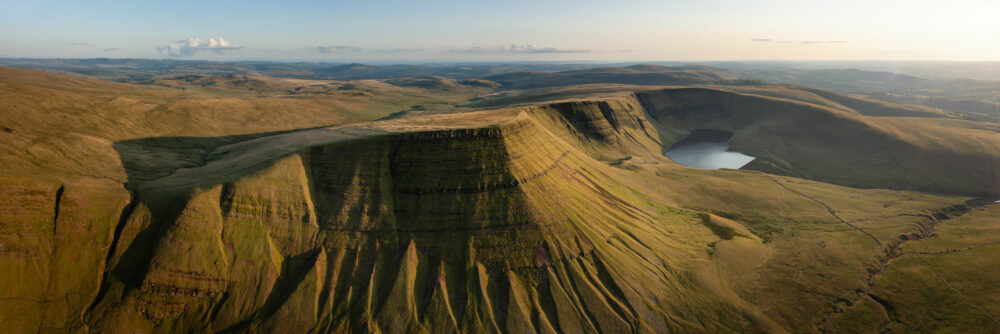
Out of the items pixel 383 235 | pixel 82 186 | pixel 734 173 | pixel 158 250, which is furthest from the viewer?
pixel 734 173

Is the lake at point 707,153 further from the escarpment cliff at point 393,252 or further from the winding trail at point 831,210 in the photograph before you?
the escarpment cliff at point 393,252

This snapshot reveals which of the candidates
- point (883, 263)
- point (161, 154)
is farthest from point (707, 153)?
point (161, 154)

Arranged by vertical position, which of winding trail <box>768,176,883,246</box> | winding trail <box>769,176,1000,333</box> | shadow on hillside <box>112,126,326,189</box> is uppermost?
shadow on hillside <box>112,126,326,189</box>

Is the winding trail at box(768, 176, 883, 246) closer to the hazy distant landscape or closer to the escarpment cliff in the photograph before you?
the hazy distant landscape

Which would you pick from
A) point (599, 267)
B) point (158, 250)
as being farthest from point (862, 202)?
point (158, 250)

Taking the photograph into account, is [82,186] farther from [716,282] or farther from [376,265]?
[716,282]

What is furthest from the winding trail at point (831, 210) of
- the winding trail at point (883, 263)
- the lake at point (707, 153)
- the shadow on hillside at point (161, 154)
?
the shadow on hillside at point (161, 154)

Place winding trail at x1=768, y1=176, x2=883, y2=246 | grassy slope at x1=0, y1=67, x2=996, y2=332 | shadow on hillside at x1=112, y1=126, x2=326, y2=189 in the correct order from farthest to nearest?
1. winding trail at x1=768, y1=176, x2=883, y2=246
2. shadow on hillside at x1=112, y1=126, x2=326, y2=189
3. grassy slope at x1=0, y1=67, x2=996, y2=332

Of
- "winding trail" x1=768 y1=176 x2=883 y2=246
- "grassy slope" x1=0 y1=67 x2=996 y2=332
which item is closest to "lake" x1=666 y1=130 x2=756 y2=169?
"winding trail" x1=768 y1=176 x2=883 y2=246
